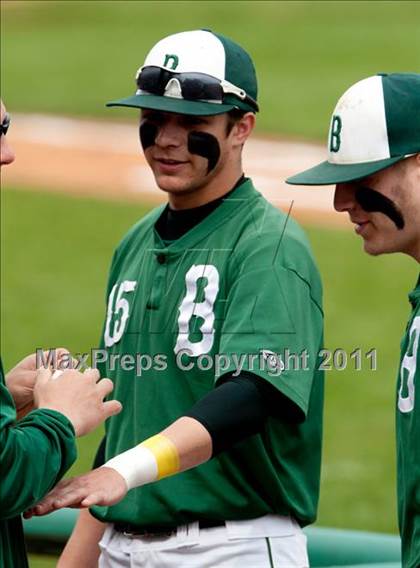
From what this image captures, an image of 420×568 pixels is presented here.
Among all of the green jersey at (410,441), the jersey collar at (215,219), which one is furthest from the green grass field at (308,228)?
the green jersey at (410,441)

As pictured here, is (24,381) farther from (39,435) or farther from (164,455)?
(39,435)

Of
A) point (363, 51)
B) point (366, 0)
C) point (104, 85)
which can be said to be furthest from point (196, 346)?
point (366, 0)

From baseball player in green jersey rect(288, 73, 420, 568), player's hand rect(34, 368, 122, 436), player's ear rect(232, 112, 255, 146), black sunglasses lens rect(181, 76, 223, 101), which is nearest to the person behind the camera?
player's hand rect(34, 368, 122, 436)

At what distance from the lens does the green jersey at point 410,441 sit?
11.1 ft

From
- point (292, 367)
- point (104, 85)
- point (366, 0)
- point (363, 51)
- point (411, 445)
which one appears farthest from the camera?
point (366, 0)

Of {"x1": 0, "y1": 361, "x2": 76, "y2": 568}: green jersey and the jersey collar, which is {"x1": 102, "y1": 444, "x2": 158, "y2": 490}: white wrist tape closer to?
{"x1": 0, "y1": 361, "x2": 76, "y2": 568}: green jersey

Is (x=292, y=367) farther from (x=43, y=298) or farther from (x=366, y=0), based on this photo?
(x=366, y=0)

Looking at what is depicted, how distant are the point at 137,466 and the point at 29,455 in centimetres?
42

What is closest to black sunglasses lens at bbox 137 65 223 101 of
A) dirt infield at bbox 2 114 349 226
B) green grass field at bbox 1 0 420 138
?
dirt infield at bbox 2 114 349 226

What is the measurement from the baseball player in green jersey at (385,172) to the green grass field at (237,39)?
524 inches

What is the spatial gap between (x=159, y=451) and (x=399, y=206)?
0.86 metres

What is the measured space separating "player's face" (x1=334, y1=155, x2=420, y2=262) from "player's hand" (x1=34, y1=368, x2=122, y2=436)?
79 centimetres

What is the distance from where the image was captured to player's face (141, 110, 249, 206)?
4000 millimetres

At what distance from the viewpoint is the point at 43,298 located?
12.6 metres
